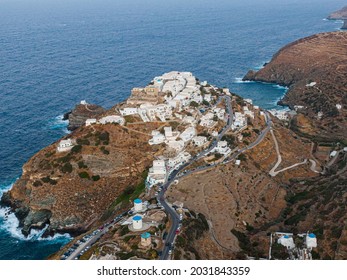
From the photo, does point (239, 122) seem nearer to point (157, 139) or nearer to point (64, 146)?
point (157, 139)

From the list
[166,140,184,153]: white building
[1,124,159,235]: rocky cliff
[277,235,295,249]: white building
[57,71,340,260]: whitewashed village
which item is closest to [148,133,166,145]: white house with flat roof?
[57,71,340,260]: whitewashed village

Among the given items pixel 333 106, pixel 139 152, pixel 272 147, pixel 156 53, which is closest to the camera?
pixel 139 152

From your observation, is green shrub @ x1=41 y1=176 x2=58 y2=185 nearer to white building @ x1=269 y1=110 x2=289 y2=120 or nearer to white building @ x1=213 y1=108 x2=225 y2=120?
white building @ x1=213 y1=108 x2=225 y2=120

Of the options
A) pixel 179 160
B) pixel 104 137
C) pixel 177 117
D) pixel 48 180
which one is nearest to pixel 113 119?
pixel 104 137

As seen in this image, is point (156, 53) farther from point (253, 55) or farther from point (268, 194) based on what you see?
point (268, 194)

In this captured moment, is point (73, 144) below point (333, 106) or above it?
above

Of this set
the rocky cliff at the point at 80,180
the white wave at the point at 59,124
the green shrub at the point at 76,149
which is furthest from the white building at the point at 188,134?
the white wave at the point at 59,124

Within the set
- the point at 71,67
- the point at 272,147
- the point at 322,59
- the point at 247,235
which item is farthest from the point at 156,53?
the point at 247,235
